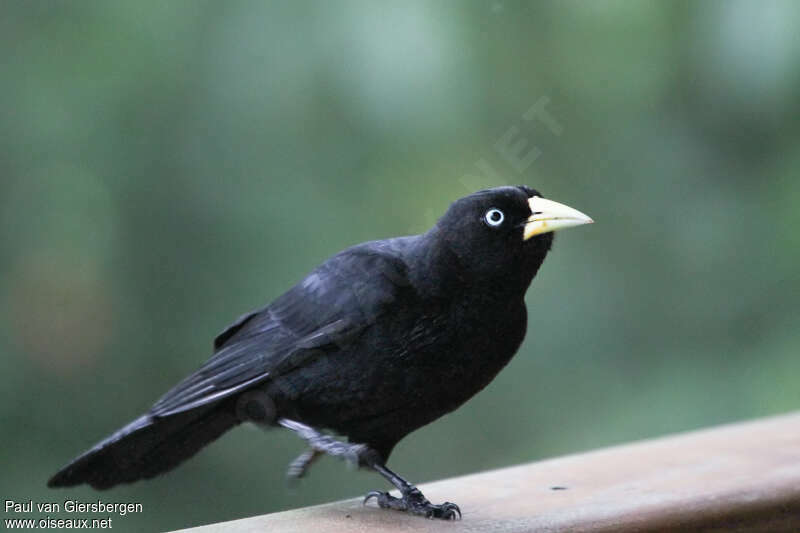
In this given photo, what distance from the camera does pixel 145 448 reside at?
1.78m

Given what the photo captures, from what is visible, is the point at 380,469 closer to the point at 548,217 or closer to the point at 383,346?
the point at 383,346

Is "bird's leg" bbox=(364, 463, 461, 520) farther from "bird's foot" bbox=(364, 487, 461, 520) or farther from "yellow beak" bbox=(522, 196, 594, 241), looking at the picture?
"yellow beak" bbox=(522, 196, 594, 241)

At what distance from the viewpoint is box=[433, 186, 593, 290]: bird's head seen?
1600 mm

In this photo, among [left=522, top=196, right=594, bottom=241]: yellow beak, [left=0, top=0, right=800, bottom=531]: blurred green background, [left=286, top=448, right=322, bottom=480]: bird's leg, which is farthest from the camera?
[left=0, top=0, right=800, bottom=531]: blurred green background

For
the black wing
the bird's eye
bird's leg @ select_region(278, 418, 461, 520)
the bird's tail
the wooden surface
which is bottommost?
the wooden surface

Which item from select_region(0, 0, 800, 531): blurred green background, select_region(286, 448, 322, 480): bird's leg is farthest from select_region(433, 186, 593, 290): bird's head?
select_region(286, 448, 322, 480): bird's leg

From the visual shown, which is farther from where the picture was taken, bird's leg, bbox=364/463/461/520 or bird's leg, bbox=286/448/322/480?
bird's leg, bbox=286/448/322/480

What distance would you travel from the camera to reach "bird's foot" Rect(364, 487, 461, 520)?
1.64 meters

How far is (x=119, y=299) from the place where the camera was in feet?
6.83

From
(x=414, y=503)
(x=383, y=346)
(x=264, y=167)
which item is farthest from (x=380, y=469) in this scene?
(x=264, y=167)

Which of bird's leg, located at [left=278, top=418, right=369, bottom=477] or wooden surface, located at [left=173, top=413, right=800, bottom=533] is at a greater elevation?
bird's leg, located at [left=278, top=418, right=369, bottom=477]

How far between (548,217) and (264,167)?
2.36ft

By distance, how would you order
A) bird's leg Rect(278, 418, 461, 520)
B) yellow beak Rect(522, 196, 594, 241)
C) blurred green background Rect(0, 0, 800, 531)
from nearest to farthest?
yellow beak Rect(522, 196, 594, 241), bird's leg Rect(278, 418, 461, 520), blurred green background Rect(0, 0, 800, 531)

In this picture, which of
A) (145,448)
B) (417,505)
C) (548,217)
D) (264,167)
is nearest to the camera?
(548,217)
